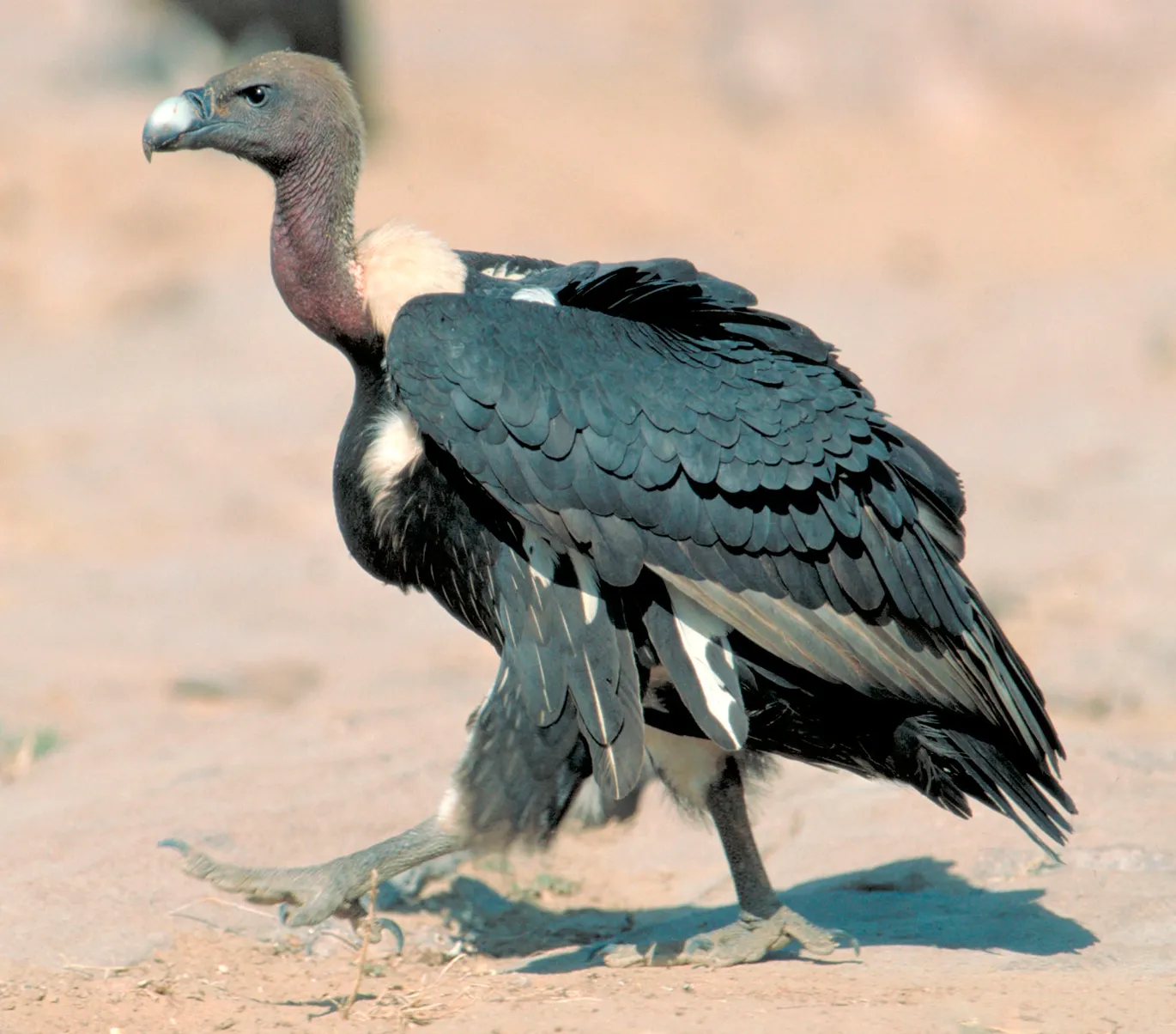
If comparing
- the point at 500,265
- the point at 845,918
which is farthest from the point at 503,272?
the point at 845,918

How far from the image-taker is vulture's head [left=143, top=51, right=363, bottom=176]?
4.81 m

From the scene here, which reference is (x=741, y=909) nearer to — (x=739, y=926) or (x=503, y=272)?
(x=739, y=926)

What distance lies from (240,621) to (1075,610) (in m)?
3.87

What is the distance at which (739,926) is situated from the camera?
497 cm

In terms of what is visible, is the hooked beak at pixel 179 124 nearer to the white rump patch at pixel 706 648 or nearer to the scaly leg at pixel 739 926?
the white rump patch at pixel 706 648

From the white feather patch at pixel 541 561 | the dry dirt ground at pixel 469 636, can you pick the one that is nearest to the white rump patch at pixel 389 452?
the white feather patch at pixel 541 561

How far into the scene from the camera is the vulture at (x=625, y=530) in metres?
4.42

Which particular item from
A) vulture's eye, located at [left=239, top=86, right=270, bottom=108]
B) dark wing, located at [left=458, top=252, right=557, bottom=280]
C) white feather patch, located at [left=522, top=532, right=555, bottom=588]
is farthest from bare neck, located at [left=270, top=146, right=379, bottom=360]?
white feather patch, located at [left=522, top=532, right=555, bottom=588]

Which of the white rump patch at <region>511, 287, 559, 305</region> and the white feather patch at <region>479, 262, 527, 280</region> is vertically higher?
the white feather patch at <region>479, 262, 527, 280</region>

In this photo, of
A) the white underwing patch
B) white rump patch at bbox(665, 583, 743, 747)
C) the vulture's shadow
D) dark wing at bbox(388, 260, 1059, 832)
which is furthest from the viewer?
the vulture's shadow

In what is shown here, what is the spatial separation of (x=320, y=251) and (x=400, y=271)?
0.22m

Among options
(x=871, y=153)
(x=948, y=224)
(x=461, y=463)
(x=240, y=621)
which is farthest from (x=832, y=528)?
(x=871, y=153)

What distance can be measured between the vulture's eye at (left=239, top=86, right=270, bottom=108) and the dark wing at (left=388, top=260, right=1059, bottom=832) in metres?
0.81

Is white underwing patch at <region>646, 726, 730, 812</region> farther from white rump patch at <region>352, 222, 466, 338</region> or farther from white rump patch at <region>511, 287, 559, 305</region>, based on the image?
white rump patch at <region>352, 222, 466, 338</region>
